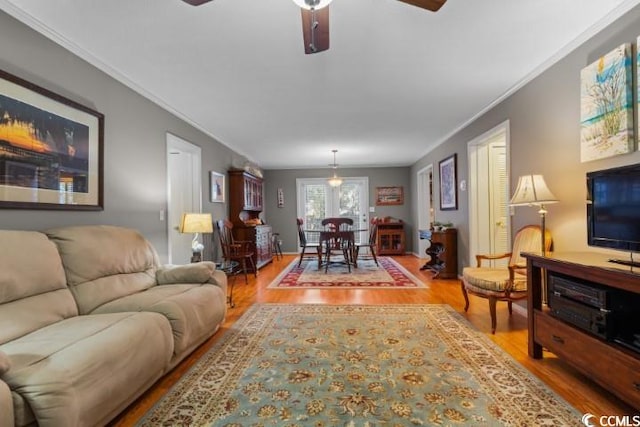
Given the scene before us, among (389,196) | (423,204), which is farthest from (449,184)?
(389,196)

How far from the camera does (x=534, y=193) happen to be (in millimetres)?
2486

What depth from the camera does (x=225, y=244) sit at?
4820 mm

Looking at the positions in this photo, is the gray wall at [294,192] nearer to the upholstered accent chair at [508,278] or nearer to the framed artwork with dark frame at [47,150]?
the upholstered accent chair at [508,278]

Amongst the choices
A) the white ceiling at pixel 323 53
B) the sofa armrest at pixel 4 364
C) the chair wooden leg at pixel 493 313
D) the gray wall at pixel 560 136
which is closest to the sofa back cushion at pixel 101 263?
the sofa armrest at pixel 4 364

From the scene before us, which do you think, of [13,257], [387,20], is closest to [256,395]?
[13,257]

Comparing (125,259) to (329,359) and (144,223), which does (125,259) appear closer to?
(144,223)

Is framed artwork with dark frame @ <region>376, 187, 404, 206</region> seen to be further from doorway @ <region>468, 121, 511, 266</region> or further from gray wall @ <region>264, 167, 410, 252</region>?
doorway @ <region>468, 121, 511, 266</region>

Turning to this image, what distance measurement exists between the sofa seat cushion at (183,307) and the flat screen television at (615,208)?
2.60m

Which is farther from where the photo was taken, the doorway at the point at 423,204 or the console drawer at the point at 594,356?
the doorway at the point at 423,204

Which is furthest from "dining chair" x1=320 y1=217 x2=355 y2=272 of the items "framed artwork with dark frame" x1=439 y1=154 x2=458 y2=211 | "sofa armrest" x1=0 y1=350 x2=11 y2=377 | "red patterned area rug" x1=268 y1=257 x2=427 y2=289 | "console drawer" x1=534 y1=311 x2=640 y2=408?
"sofa armrest" x1=0 y1=350 x2=11 y2=377

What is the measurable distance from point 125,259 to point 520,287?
10.7 feet

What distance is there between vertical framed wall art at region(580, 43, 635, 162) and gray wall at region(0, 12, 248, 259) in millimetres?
3819

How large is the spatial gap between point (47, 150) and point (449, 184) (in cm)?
513

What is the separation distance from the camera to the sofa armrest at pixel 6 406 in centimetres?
107
